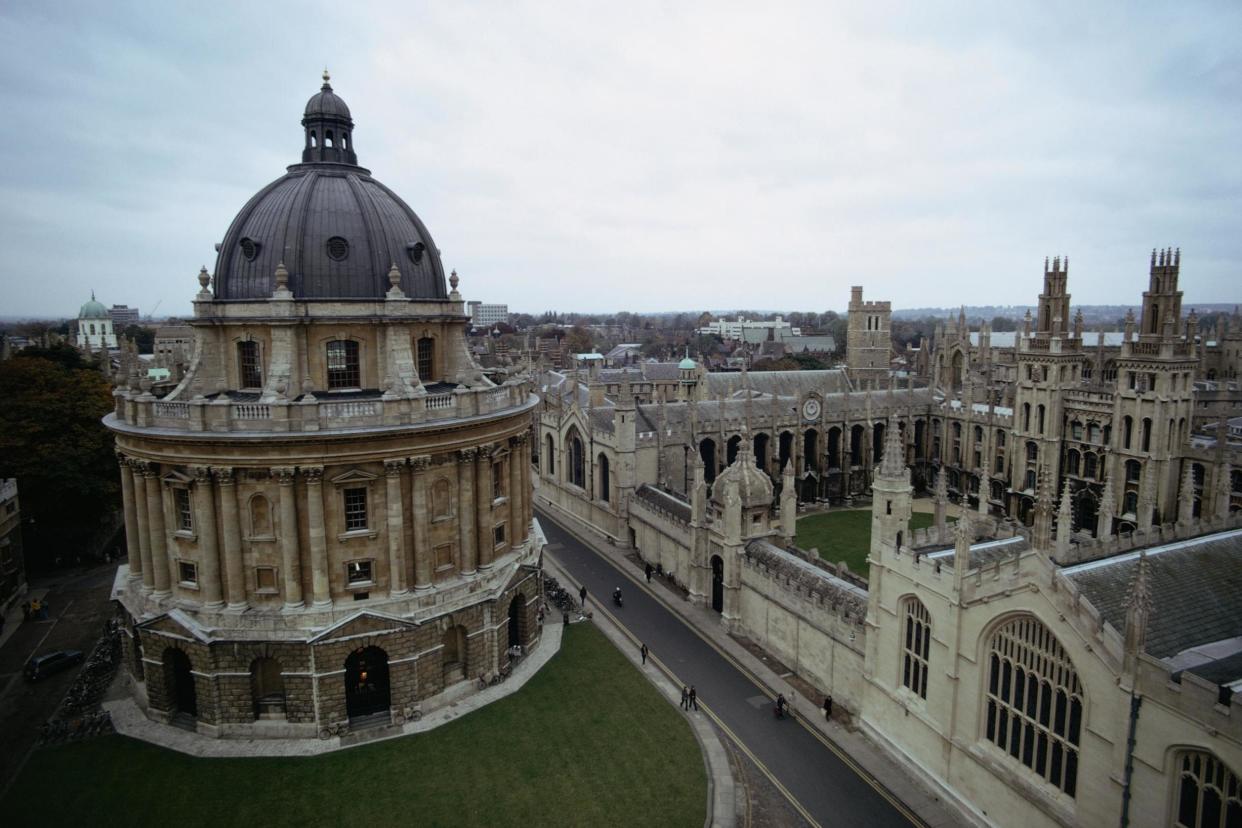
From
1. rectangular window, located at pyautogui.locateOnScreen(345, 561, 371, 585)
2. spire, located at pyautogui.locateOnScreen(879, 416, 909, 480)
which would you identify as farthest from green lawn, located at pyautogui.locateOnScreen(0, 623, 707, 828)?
spire, located at pyautogui.locateOnScreen(879, 416, 909, 480)

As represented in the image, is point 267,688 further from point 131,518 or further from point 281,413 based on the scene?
point 281,413

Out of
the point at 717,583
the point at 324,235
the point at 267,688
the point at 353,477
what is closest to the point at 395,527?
the point at 353,477

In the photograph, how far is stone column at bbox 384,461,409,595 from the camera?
28.1m

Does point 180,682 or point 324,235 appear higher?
point 324,235

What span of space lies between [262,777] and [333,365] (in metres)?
15.5

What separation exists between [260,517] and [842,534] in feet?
128

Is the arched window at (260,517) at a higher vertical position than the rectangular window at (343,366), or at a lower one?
lower

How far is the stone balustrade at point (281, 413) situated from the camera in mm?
26422

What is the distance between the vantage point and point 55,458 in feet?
147

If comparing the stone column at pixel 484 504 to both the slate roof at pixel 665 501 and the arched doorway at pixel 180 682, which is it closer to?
the arched doorway at pixel 180 682

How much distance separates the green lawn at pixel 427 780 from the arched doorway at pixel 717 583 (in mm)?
10248

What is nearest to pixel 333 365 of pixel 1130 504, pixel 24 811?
pixel 24 811

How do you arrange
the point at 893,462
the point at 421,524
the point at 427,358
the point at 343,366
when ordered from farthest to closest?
1. the point at 427,358
2. the point at 343,366
3. the point at 421,524
4. the point at 893,462

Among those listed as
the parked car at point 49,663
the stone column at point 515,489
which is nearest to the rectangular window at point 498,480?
the stone column at point 515,489
